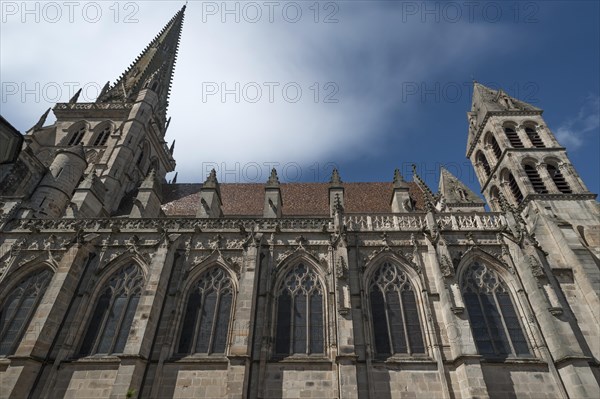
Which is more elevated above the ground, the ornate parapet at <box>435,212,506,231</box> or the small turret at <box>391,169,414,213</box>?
the small turret at <box>391,169,414,213</box>

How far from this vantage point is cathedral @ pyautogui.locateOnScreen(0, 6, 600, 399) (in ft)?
31.4

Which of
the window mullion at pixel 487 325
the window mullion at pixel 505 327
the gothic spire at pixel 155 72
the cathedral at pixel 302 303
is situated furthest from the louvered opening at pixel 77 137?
the window mullion at pixel 505 327

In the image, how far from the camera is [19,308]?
11.4m

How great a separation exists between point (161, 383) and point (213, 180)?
9163mm

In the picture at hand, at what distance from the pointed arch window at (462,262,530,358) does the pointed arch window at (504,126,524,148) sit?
419 inches

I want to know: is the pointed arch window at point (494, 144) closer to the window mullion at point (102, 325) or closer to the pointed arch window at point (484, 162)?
the pointed arch window at point (484, 162)

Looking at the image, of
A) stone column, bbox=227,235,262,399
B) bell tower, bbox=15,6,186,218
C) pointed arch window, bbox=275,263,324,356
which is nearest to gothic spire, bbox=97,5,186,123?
bell tower, bbox=15,6,186,218

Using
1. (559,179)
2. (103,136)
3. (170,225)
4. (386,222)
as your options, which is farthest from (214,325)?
(103,136)

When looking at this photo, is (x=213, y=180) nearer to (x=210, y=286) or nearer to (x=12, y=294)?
(x=210, y=286)

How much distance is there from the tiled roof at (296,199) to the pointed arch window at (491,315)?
227 inches

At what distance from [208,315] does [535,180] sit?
16555 millimetres

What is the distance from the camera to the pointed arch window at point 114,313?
1070 centimetres

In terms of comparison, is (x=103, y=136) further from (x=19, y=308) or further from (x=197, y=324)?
(x=197, y=324)

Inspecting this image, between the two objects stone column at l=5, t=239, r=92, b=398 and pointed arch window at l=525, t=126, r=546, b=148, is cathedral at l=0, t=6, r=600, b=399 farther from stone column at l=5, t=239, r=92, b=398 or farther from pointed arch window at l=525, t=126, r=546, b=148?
pointed arch window at l=525, t=126, r=546, b=148
